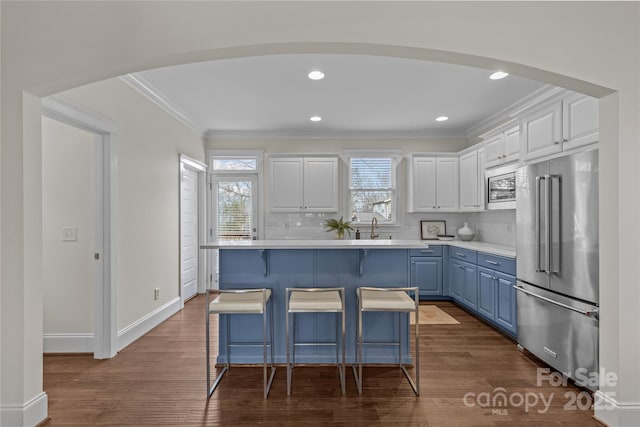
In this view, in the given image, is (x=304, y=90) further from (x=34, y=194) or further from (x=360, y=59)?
(x=34, y=194)

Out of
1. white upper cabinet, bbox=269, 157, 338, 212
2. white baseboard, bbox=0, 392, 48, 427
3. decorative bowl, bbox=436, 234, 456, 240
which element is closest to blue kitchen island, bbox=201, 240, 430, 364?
white baseboard, bbox=0, 392, 48, 427

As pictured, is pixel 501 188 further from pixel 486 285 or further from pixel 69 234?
pixel 69 234

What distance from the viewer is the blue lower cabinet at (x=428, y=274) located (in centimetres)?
494

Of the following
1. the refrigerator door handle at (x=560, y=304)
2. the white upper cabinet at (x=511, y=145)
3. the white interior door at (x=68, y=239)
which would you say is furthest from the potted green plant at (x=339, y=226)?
the white interior door at (x=68, y=239)

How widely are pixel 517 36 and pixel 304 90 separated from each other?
2250 mm

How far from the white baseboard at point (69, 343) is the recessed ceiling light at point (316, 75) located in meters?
3.32

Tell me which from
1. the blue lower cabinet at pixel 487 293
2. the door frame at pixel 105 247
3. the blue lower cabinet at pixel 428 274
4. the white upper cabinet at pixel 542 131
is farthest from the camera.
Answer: the blue lower cabinet at pixel 428 274

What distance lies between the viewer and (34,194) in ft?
6.62

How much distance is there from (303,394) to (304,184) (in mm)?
3537

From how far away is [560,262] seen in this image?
2.56 metres

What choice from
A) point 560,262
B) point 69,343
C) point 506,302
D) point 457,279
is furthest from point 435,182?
point 69,343

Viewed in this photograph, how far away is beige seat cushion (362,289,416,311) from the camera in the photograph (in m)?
2.36

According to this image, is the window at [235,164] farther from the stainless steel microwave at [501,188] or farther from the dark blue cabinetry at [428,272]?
the stainless steel microwave at [501,188]

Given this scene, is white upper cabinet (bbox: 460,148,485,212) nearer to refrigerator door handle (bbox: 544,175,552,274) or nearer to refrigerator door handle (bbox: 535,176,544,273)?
refrigerator door handle (bbox: 535,176,544,273)
